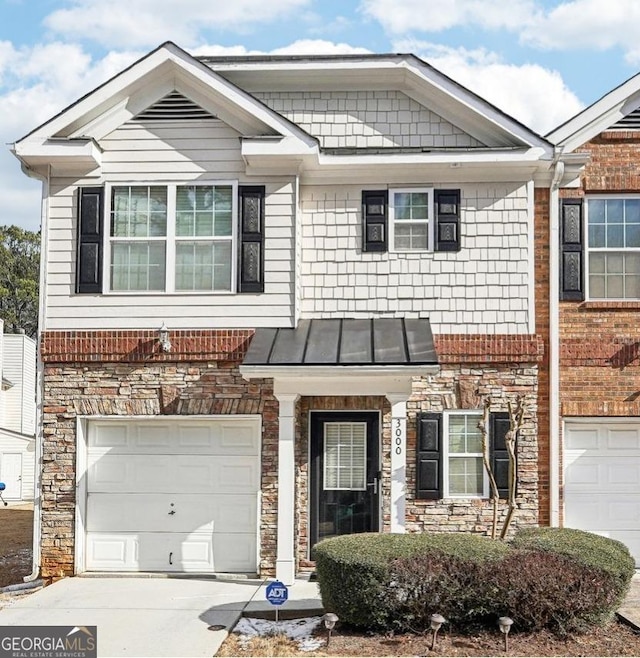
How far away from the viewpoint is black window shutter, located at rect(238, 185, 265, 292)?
12094mm

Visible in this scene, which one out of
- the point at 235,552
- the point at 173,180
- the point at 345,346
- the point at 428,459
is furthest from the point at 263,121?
the point at 235,552

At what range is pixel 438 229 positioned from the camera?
40.9 feet

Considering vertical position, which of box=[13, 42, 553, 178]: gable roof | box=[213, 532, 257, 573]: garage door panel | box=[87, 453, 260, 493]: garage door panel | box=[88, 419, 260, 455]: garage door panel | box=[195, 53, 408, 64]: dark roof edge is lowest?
box=[213, 532, 257, 573]: garage door panel

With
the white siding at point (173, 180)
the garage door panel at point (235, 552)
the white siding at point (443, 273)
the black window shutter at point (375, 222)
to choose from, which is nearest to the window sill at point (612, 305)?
the white siding at point (443, 273)

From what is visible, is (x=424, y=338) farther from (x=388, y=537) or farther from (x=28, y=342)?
(x=28, y=342)

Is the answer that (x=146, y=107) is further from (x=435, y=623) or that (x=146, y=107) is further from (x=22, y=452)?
(x=22, y=452)

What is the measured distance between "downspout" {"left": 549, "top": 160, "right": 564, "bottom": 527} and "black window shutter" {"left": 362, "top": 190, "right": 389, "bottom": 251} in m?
2.37

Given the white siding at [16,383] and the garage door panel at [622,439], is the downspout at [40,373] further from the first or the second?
the white siding at [16,383]

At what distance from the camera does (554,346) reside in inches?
496

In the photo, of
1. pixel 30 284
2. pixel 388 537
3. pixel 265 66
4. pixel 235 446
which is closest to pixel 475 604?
pixel 388 537

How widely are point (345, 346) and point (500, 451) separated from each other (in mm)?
2607

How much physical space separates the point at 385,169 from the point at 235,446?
4329 mm

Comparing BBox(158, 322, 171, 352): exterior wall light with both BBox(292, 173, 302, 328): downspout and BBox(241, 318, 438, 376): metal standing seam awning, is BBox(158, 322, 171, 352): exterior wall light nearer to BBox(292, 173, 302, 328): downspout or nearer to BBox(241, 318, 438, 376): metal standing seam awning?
BBox(241, 318, 438, 376): metal standing seam awning

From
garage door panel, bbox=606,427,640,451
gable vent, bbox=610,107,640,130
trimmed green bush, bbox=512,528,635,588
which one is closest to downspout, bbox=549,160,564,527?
garage door panel, bbox=606,427,640,451
